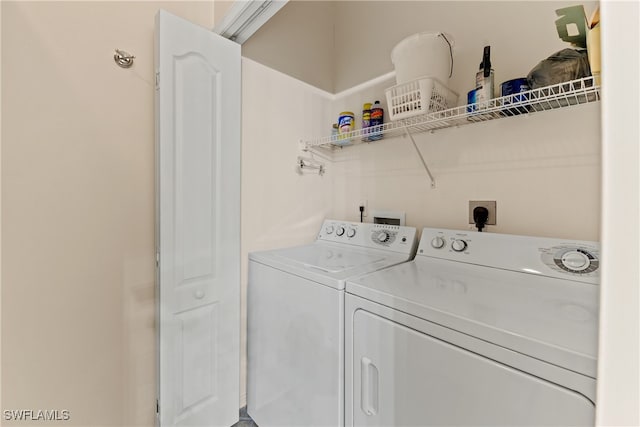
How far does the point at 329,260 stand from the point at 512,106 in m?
1.06

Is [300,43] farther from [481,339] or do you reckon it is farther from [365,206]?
[481,339]

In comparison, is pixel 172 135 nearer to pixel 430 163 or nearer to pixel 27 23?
pixel 27 23

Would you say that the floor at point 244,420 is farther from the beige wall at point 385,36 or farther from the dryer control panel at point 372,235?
the beige wall at point 385,36

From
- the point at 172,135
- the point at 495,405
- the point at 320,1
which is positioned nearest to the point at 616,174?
the point at 495,405

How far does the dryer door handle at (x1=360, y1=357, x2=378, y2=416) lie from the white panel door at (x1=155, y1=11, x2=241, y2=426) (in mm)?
846

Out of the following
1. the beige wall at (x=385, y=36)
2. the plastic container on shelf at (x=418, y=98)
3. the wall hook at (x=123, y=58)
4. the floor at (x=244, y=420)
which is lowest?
the floor at (x=244, y=420)

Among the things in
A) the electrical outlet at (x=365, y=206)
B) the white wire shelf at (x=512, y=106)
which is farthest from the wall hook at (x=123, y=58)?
the electrical outlet at (x=365, y=206)

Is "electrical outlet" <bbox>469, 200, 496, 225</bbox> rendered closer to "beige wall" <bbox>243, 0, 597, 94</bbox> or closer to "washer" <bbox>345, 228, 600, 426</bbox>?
"washer" <bbox>345, 228, 600, 426</bbox>

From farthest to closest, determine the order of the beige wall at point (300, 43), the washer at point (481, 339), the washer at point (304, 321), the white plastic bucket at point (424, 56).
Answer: the beige wall at point (300, 43) → the white plastic bucket at point (424, 56) → the washer at point (304, 321) → the washer at point (481, 339)

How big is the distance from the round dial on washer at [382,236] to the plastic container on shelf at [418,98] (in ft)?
2.17

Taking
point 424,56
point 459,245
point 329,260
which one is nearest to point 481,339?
point 459,245

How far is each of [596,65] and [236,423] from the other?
2.25 metres

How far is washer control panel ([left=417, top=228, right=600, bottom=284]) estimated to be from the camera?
1046 millimetres

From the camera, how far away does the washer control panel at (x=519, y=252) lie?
105cm
